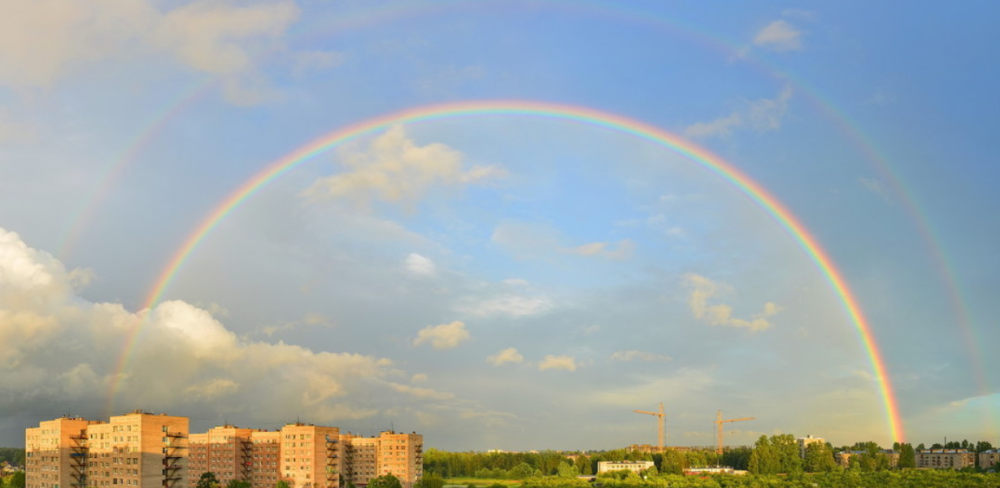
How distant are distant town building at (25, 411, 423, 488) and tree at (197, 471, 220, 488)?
328cm

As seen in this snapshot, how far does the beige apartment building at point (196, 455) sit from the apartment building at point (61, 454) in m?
0.07

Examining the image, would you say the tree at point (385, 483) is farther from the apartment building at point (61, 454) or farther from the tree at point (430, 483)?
the apartment building at point (61, 454)

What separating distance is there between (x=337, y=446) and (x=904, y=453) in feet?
267

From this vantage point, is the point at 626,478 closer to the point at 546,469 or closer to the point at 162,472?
the point at 546,469

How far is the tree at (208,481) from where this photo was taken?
72312 mm

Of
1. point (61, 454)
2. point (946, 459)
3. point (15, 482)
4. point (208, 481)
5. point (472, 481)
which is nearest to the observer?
point (61, 454)

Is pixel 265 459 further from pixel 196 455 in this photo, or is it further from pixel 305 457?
pixel 196 455

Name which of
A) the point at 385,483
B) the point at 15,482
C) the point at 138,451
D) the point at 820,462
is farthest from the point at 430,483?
the point at 820,462

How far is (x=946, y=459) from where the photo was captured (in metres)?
151

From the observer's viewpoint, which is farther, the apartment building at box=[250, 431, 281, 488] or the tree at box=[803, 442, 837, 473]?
the tree at box=[803, 442, 837, 473]

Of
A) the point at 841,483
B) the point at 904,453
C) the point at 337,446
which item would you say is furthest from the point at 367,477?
the point at 904,453

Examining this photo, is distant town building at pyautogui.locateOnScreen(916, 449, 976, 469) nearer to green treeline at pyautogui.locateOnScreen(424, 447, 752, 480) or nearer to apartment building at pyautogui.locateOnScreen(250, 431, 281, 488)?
green treeline at pyautogui.locateOnScreen(424, 447, 752, 480)

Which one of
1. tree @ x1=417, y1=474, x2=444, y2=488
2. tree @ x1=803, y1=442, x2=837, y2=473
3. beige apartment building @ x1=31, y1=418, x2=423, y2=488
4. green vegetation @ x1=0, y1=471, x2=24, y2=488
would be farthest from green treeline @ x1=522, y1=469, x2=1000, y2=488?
green vegetation @ x1=0, y1=471, x2=24, y2=488

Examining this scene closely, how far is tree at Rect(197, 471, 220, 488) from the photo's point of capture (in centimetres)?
7231
